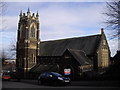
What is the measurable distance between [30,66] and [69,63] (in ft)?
56.7

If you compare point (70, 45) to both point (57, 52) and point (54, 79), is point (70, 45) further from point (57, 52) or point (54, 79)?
point (54, 79)

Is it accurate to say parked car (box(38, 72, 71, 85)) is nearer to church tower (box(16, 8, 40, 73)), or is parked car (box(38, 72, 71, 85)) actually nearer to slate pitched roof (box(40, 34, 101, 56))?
slate pitched roof (box(40, 34, 101, 56))

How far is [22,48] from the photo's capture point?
5988 cm

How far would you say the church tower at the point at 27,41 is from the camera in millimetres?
58250

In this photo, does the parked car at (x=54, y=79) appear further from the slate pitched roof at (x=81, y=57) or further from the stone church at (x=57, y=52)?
the slate pitched roof at (x=81, y=57)

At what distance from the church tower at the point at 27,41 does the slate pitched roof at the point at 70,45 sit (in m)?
3.28

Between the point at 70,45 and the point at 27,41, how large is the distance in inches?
512

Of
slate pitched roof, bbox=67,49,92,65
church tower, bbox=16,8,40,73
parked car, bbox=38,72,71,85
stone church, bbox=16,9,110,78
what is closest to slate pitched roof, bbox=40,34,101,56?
stone church, bbox=16,9,110,78

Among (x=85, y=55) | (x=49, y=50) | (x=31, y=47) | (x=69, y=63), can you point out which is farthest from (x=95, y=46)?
(x=31, y=47)

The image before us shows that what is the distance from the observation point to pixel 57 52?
56656mm

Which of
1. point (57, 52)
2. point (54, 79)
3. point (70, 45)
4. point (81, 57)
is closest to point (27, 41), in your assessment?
point (57, 52)

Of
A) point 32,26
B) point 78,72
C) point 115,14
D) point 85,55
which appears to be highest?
point 32,26

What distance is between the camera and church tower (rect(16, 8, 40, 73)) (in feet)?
191

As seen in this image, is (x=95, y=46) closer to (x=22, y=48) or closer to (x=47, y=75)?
(x=22, y=48)
